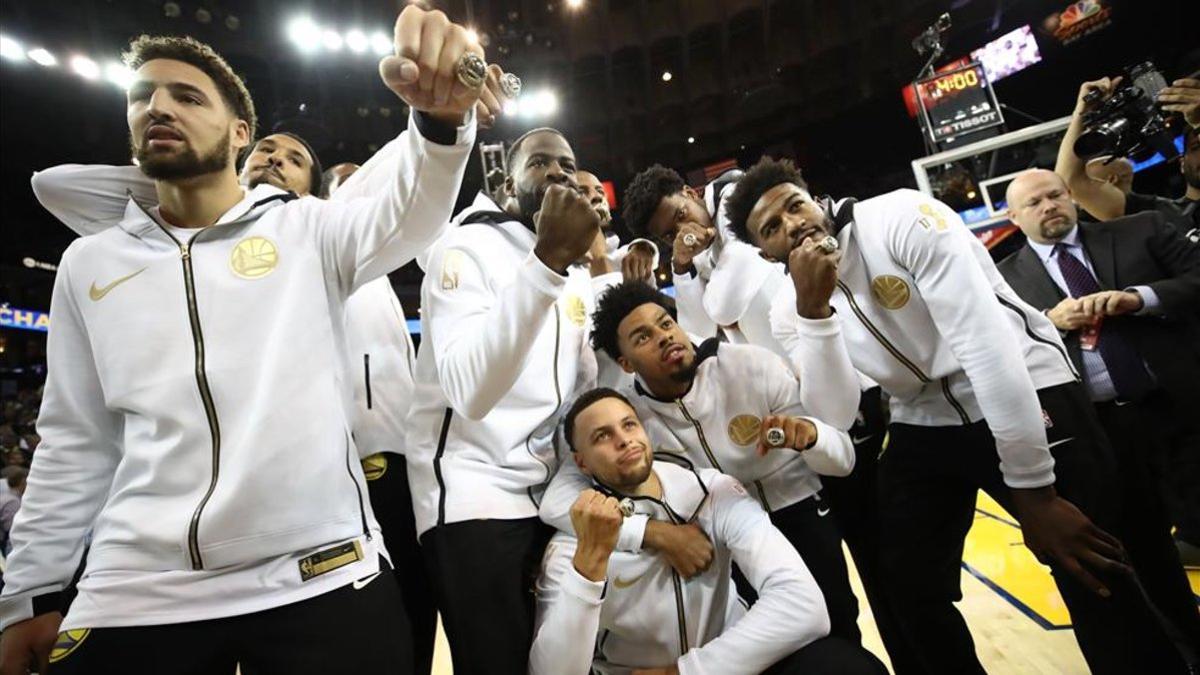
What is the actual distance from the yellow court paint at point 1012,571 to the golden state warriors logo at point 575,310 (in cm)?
305

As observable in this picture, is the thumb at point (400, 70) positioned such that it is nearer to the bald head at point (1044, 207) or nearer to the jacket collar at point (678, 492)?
the jacket collar at point (678, 492)

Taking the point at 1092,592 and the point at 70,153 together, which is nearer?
the point at 1092,592

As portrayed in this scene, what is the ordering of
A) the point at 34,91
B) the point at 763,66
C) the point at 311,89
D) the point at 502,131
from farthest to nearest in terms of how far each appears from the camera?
1. the point at 502,131
2. the point at 763,66
3. the point at 311,89
4. the point at 34,91

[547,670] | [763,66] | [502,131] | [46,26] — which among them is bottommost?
[547,670]

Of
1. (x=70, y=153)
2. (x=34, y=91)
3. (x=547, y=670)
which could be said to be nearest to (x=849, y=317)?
(x=547, y=670)

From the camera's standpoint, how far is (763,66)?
1361cm

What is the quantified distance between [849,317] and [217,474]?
77.0 inches

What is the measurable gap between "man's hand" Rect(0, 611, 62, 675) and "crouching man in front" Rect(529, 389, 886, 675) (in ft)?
3.61

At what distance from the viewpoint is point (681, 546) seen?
73.4 inches

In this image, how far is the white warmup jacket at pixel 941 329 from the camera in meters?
1.68

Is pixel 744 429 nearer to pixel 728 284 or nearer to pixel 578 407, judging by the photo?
pixel 578 407

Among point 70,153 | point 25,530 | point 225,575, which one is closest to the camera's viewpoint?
point 225,575

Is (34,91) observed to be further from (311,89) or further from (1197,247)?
(1197,247)

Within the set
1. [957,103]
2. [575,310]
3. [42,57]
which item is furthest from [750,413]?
[42,57]
